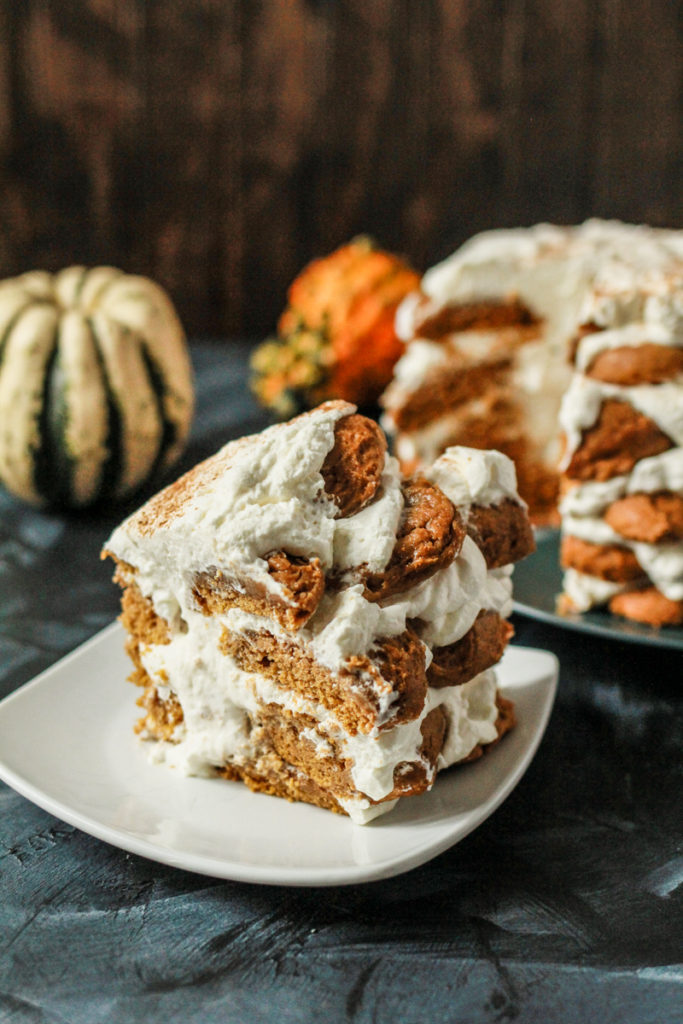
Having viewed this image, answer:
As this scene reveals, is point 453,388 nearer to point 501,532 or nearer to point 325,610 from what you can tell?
point 501,532

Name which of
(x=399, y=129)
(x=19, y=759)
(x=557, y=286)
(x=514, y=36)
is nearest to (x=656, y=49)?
(x=514, y=36)

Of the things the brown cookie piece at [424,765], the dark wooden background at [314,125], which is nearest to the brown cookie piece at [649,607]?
the brown cookie piece at [424,765]

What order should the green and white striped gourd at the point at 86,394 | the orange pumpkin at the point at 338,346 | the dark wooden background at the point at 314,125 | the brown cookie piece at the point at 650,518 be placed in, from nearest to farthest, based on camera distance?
the brown cookie piece at the point at 650,518 < the green and white striped gourd at the point at 86,394 < the orange pumpkin at the point at 338,346 < the dark wooden background at the point at 314,125

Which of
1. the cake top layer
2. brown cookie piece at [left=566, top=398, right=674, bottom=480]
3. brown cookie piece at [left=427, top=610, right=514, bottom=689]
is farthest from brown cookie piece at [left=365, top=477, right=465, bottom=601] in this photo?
the cake top layer

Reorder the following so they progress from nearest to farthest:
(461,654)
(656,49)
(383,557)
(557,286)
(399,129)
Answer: (383,557)
(461,654)
(557,286)
(656,49)
(399,129)

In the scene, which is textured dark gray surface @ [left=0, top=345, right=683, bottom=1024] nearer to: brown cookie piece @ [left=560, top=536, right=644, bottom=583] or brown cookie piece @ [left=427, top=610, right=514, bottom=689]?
brown cookie piece @ [left=427, top=610, right=514, bottom=689]

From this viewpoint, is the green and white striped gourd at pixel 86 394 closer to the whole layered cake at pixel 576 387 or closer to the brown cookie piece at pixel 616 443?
the whole layered cake at pixel 576 387

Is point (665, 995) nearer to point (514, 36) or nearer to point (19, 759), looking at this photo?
point (19, 759)
